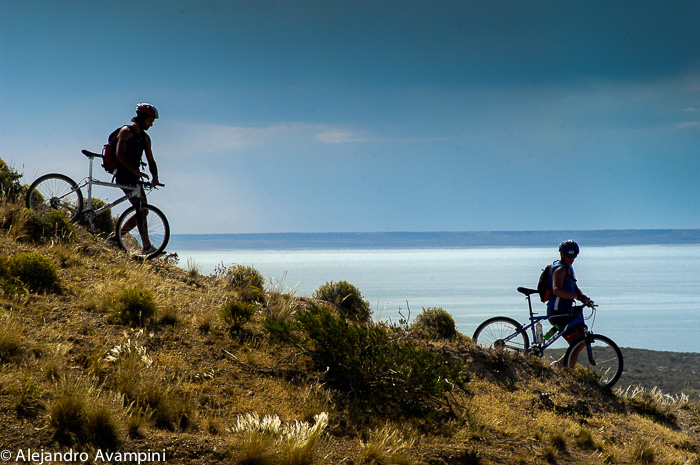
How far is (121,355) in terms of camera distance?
6.92 meters

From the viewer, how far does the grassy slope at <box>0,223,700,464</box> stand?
557cm

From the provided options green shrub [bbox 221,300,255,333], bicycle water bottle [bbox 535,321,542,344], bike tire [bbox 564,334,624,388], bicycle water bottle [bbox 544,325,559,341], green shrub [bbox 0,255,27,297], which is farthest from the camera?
bicycle water bottle [bbox 535,321,542,344]

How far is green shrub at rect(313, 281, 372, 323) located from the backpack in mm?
6254

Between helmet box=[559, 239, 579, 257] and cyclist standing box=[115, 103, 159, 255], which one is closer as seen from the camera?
helmet box=[559, 239, 579, 257]

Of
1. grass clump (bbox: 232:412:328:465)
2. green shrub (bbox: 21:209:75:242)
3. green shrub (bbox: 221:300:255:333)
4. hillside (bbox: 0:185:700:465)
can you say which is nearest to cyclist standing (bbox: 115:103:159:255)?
green shrub (bbox: 21:209:75:242)

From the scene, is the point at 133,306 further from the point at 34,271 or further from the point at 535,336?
the point at 535,336

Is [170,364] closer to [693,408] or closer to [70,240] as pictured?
[70,240]

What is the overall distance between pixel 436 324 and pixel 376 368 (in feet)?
17.3

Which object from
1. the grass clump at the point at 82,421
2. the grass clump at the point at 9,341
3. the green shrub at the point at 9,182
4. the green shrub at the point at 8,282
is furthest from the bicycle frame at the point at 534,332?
the green shrub at the point at 9,182

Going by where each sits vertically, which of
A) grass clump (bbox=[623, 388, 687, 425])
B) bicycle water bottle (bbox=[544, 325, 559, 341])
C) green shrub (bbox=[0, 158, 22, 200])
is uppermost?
green shrub (bbox=[0, 158, 22, 200])

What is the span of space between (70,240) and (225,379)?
6.74m

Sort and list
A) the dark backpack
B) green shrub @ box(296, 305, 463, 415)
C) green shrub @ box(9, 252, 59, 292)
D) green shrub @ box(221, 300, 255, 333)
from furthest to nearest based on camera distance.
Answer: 1. the dark backpack
2. green shrub @ box(221, 300, 255, 333)
3. green shrub @ box(9, 252, 59, 292)
4. green shrub @ box(296, 305, 463, 415)

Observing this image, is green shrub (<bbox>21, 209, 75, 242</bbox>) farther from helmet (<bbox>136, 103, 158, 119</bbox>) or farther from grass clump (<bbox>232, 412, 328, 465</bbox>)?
grass clump (<bbox>232, 412, 328, 465</bbox>)

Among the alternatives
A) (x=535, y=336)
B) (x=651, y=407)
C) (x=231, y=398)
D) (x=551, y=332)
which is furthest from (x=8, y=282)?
(x=651, y=407)
